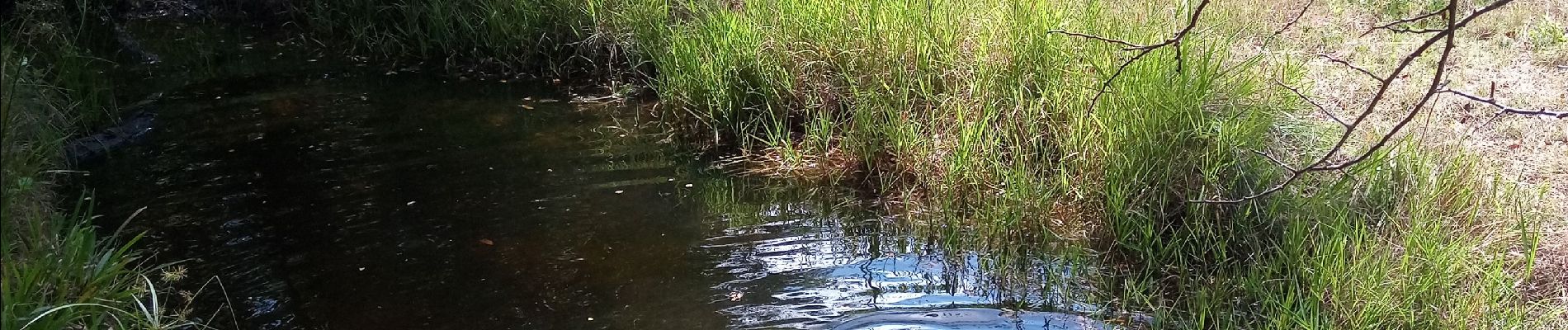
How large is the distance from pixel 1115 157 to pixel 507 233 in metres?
2.12

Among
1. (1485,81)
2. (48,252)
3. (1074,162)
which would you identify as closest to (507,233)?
(48,252)

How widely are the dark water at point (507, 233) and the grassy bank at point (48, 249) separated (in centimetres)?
24

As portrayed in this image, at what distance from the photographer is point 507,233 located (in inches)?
157

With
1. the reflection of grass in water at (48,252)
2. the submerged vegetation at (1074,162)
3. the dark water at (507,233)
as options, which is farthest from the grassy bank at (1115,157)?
the reflection of grass in water at (48,252)

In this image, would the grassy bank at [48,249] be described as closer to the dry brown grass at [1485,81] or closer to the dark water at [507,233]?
the dark water at [507,233]

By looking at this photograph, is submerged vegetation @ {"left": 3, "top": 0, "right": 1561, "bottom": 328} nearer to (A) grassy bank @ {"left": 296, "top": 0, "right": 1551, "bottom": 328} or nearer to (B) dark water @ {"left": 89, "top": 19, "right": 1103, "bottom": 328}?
(A) grassy bank @ {"left": 296, "top": 0, "right": 1551, "bottom": 328}

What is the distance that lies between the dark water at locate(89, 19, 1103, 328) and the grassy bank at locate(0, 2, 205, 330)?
0.24m

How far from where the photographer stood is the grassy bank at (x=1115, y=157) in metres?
2.97

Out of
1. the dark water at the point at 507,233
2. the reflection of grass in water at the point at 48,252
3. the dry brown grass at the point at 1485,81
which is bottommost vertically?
the dark water at the point at 507,233

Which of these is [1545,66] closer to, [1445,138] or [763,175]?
[1445,138]

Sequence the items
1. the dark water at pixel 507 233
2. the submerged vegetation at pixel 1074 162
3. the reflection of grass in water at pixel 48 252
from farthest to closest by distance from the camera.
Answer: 1. the dark water at pixel 507 233
2. the submerged vegetation at pixel 1074 162
3. the reflection of grass in water at pixel 48 252

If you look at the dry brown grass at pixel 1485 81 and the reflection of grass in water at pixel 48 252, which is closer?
the reflection of grass in water at pixel 48 252

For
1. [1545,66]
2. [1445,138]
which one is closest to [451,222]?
[1445,138]

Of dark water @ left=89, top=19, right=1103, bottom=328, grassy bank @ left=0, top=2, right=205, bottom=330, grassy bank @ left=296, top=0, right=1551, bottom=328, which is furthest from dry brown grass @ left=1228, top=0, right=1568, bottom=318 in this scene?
grassy bank @ left=0, top=2, right=205, bottom=330
